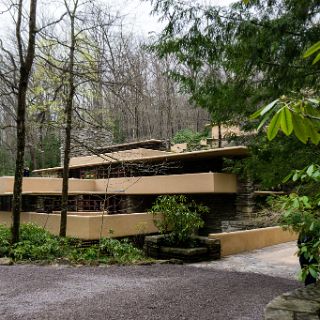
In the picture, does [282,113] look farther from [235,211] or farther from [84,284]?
[235,211]

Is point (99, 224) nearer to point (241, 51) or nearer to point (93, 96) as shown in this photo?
point (93, 96)

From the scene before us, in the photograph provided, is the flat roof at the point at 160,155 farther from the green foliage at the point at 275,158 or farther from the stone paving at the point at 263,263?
the green foliage at the point at 275,158

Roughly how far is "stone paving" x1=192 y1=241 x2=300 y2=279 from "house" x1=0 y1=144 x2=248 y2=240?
317 centimetres

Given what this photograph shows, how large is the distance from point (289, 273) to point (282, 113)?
782cm

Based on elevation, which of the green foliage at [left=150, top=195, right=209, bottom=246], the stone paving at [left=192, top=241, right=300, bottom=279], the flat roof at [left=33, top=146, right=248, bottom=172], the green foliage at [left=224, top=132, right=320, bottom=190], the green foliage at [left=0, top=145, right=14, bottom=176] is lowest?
the stone paving at [left=192, top=241, right=300, bottom=279]

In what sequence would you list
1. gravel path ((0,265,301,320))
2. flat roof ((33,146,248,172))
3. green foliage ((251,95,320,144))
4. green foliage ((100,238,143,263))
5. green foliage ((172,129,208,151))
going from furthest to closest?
green foliage ((172,129,208,151))
flat roof ((33,146,248,172))
green foliage ((100,238,143,263))
gravel path ((0,265,301,320))
green foliage ((251,95,320,144))

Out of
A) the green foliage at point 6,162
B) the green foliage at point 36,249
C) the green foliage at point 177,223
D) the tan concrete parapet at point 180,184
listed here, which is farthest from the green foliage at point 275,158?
the green foliage at point 6,162

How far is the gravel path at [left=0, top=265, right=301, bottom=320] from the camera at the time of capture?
4.54m

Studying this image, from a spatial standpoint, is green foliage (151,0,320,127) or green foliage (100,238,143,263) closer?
green foliage (151,0,320,127)

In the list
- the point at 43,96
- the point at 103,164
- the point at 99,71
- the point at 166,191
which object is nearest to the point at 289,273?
the point at 99,71

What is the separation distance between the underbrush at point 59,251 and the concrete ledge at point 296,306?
17.3 feet

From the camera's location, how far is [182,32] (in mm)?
6199

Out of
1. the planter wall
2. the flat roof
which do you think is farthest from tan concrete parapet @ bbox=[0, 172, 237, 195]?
the planter wall

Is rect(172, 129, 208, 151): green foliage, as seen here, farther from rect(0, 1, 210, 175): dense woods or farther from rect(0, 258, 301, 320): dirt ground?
rect(0, 258, 301, 320): dirt ground
